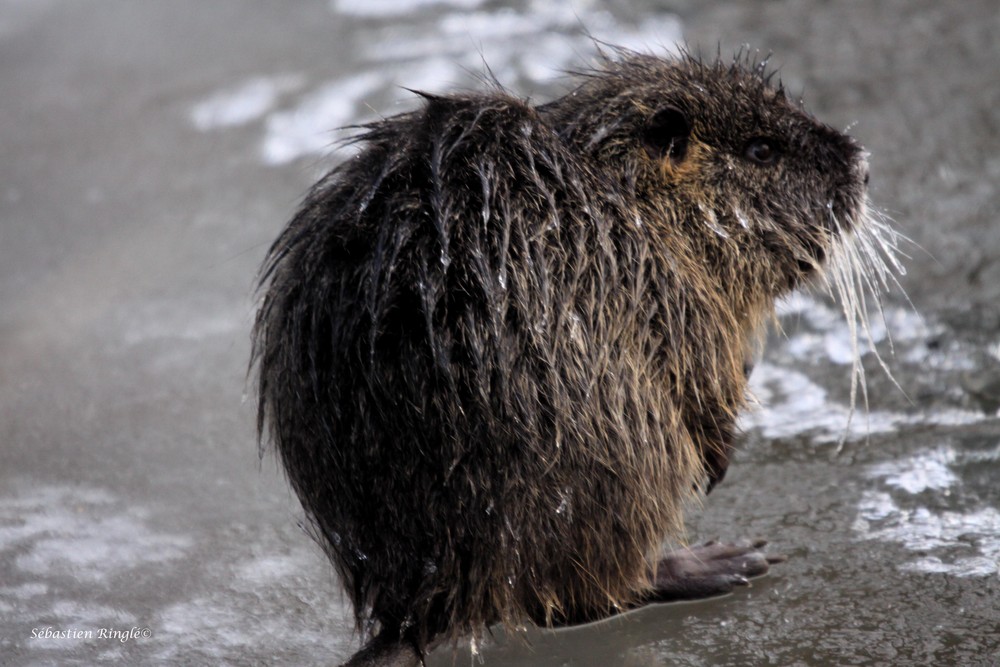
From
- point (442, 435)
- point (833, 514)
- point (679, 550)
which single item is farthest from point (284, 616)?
point (833, 514)

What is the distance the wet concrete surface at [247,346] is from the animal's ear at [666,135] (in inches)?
20.1

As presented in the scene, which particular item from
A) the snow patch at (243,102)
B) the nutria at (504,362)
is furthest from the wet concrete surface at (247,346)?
the nutria at (504,362)

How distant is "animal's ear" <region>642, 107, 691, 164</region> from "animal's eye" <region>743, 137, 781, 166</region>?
178 mm

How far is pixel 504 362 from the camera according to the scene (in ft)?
6.40

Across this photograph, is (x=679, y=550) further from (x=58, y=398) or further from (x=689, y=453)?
(x=58, y=398)

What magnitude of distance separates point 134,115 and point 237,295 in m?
1.38

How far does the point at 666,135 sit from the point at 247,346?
61.9 inches

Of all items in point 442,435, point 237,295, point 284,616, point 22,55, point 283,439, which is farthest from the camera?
point 22,55

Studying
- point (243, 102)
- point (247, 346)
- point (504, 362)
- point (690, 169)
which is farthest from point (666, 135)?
point (243, 102)

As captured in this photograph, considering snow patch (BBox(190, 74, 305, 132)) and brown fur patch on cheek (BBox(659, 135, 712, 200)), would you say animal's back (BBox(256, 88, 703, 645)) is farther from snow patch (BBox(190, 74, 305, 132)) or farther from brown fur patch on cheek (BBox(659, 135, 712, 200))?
snow patch (BBox(190, 74, 305, 132))

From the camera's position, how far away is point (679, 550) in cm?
248

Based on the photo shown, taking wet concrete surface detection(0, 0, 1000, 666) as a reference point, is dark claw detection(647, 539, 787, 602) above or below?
below

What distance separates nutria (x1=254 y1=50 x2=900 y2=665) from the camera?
6.43 feet

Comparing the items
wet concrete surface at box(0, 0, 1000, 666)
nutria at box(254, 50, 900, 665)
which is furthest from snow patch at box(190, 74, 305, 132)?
nutria at box(254, 50, 900, 665)
